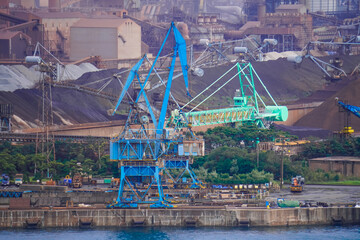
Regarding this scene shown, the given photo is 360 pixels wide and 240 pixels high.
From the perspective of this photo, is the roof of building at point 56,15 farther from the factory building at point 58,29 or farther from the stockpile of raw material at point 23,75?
the stockpile of raw material at point 23,75

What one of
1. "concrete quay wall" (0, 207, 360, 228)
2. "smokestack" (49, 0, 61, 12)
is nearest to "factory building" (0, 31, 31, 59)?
"smokestack" (49, 0, 61, 12)

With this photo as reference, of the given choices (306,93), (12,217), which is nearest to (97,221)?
(12,217)

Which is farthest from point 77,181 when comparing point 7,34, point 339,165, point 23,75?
point 7,34

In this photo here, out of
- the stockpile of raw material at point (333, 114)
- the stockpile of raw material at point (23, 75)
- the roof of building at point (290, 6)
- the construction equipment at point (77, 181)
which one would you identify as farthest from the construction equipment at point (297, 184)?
the roof of building at point (290, 6)

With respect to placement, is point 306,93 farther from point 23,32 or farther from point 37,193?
point 37,193

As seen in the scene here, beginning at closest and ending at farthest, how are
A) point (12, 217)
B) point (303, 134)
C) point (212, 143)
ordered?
point (12, 217) → point (212, 143) → point (303, 134)
